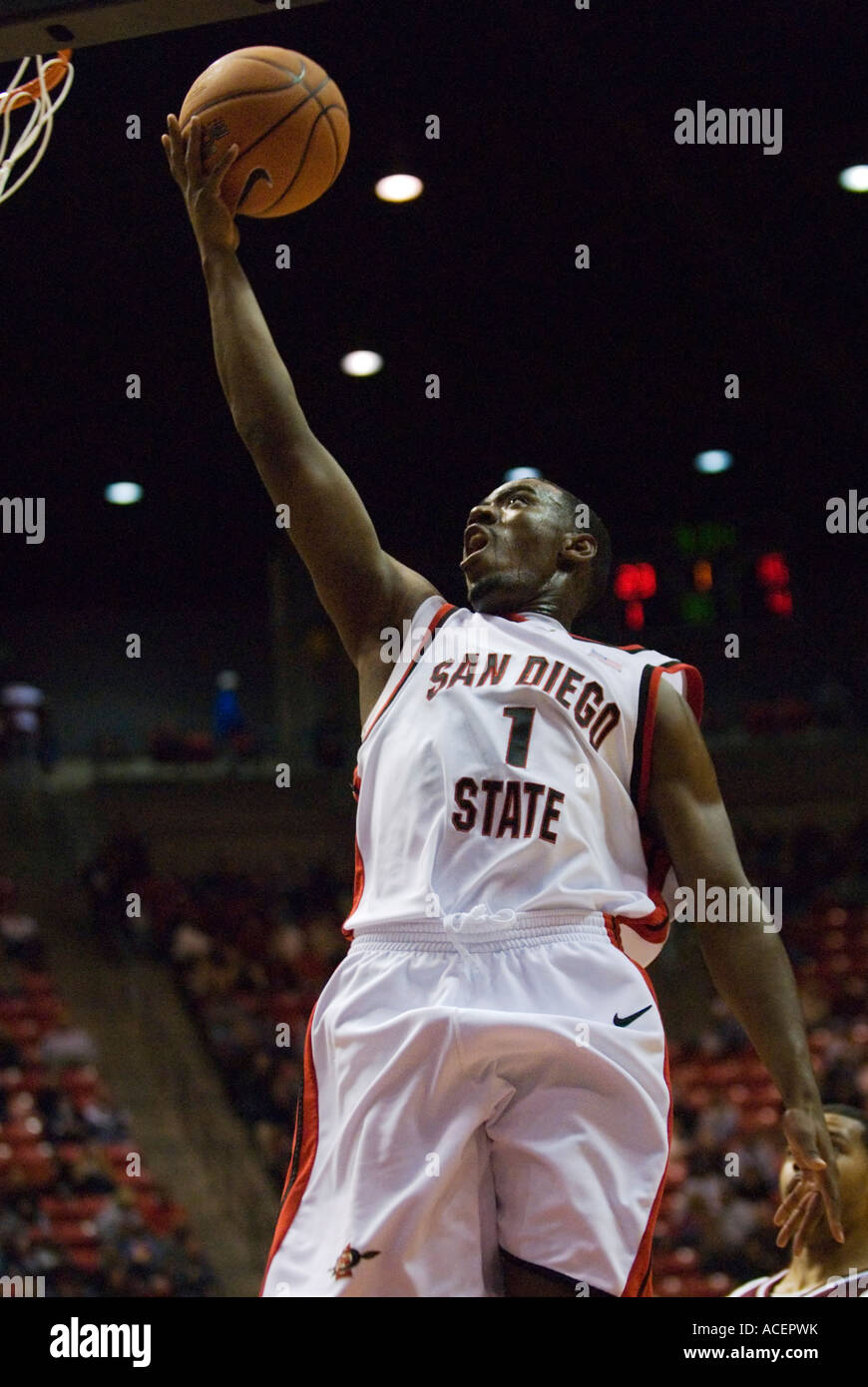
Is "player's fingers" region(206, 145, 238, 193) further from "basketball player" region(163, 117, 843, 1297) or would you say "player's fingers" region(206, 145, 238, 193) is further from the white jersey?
the white jersey

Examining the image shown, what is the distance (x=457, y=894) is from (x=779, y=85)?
629 cm

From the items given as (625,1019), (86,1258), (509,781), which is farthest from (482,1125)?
(86,1258)

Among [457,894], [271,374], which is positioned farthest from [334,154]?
[457,894]

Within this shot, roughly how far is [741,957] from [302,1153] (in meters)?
0.79

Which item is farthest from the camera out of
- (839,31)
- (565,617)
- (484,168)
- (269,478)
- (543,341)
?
(543,341)

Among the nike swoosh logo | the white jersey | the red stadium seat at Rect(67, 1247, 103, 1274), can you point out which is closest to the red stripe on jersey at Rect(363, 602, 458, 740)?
the white jersey

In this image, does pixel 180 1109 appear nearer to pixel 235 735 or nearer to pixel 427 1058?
pixel 235 735

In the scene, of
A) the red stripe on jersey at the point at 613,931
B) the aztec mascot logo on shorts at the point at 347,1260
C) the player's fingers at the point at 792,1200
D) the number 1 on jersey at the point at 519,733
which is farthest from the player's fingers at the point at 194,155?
the player's fingers at the point at 792,1200

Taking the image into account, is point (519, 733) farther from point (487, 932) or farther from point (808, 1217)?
point (808, 1217)

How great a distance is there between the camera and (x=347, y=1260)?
217 centimetres

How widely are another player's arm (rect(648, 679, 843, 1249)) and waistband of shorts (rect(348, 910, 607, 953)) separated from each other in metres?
0.25

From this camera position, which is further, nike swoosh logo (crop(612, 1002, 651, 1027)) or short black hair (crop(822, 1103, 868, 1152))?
short black hair (crop(822, 1103, 868, 1152))

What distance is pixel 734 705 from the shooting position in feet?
51.3

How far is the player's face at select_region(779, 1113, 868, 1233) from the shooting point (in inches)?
146
